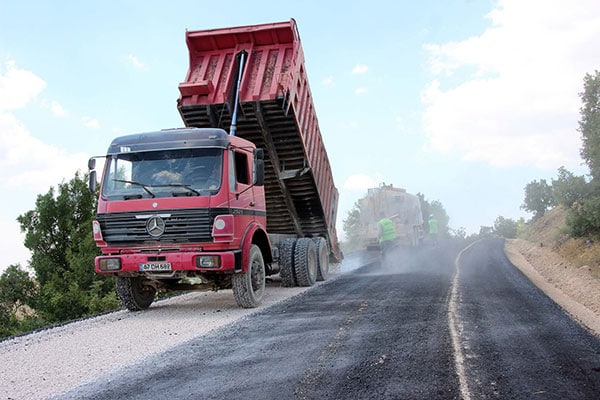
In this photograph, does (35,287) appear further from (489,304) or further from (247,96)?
(489,304)

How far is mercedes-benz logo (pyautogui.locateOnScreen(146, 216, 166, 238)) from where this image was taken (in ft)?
22.4

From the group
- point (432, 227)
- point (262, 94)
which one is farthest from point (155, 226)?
point (432, 227)

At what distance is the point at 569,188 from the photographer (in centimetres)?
1755

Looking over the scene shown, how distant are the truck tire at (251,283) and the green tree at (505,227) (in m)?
52.0

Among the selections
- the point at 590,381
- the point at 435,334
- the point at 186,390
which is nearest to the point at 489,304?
the point at 435,334

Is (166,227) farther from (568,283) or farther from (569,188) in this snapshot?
(569,188)

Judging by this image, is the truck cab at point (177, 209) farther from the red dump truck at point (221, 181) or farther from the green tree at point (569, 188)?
the green tree at point (569, 188)

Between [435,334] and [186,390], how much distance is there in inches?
111

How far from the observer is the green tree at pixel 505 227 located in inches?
2201

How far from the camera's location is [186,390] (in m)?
3.79

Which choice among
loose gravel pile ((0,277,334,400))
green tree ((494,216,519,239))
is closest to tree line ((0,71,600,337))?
loose gravel pile ((0,277,334,400))

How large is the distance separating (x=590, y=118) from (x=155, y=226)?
51.4ft

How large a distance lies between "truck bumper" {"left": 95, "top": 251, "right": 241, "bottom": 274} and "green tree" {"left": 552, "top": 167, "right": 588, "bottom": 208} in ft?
48.5

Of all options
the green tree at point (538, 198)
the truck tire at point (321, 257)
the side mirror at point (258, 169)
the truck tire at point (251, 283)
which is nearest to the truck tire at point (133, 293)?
the truck tire at point (251, 283)
